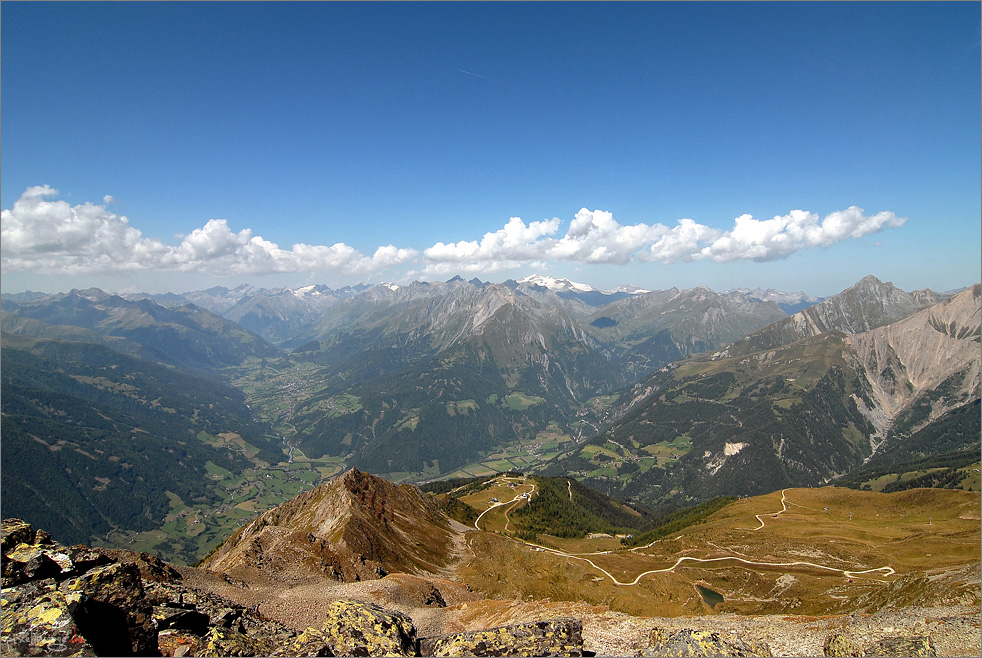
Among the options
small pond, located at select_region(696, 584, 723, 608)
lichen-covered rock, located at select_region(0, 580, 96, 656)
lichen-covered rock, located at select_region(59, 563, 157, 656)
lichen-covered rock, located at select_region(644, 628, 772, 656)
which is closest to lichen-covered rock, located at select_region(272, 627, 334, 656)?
lichen-covered rock, located at select_region(59, 563, 157, 656)

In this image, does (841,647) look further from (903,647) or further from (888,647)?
(903,647)

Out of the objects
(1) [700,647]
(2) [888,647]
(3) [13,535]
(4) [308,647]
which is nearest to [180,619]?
(4) [308,647]

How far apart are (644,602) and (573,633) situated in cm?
6875

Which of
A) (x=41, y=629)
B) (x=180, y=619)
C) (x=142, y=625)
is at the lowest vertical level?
(x=180, y=619)

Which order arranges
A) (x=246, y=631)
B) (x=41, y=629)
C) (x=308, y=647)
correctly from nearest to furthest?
(x=41, y=629)
(x=308, y=647)
(x=246, y=631)

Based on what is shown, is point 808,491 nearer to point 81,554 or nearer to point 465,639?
point 465,639

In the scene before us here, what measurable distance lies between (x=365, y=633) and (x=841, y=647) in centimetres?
3069

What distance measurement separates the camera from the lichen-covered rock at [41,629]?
1606 cm

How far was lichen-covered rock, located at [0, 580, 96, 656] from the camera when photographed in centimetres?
1606

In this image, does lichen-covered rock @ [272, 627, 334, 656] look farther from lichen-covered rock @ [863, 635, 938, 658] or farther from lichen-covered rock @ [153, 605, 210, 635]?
lichen-covered rock @ [863, 635, 938, 658]

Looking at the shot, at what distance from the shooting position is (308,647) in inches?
901

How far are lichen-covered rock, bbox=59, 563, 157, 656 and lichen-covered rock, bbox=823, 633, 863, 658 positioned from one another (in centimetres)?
4079

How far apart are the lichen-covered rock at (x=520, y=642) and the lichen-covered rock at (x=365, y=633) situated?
69.5 inches

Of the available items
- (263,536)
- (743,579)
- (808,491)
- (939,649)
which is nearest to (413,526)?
(263,536)
